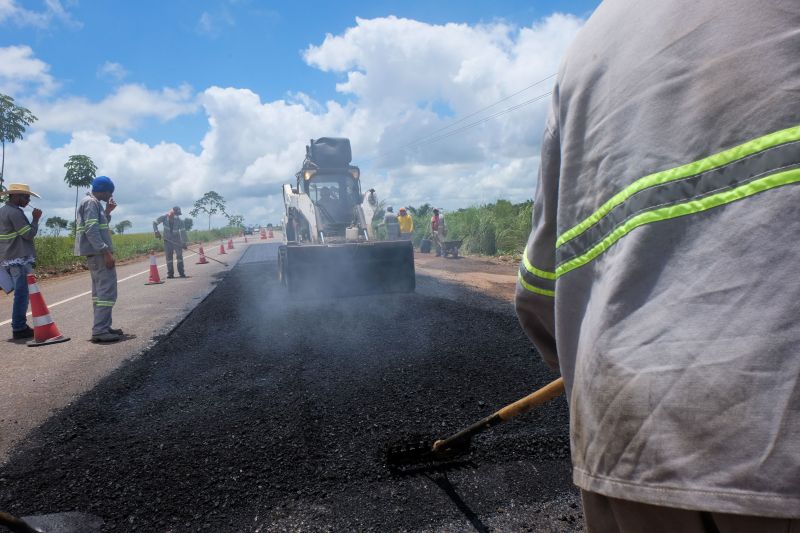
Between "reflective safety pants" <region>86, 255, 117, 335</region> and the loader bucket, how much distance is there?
2.75 metres

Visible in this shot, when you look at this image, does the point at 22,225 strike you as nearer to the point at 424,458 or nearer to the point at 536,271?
the point at 424,458

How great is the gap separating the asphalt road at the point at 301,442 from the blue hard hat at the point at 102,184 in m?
2.41

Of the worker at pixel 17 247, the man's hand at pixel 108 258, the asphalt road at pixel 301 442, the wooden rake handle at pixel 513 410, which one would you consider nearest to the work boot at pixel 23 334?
the worker at pixel 17 247

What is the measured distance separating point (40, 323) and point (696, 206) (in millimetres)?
7556

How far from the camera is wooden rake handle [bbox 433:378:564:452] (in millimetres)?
1647

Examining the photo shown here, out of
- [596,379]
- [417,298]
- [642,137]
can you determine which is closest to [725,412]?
[596,379]

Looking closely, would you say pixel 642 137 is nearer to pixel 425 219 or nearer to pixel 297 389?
pixel 297 389

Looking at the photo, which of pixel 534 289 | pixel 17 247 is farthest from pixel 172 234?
pixel 534 289

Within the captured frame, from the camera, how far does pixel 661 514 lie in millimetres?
810

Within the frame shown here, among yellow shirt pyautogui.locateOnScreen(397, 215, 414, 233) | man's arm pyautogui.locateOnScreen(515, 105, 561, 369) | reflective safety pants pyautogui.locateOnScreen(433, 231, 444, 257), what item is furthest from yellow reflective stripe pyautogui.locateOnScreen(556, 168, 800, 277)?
reflective safety pants pyautogui.locateOnScreen(433, 231, 444, 257)

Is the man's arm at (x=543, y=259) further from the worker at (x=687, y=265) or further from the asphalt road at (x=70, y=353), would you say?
the asphalt road at (x=70, y=353)

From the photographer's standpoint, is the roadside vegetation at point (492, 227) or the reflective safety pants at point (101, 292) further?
the roadside vegetation at point (492, 227)

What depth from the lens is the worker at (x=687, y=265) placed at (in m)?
0.71

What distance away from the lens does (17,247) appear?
6578 mm
